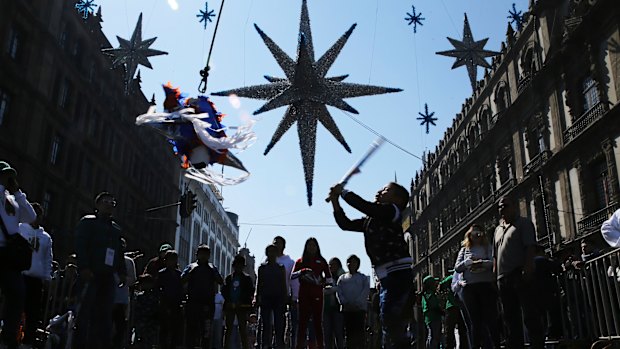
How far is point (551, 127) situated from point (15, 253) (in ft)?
79.1

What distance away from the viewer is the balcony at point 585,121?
1986cm

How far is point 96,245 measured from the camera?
5570 mm

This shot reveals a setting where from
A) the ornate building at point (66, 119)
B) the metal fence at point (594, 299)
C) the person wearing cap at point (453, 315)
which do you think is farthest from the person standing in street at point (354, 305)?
the ornate building at point (66, 119)

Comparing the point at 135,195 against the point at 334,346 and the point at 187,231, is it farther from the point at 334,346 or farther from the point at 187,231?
the point at 334,346

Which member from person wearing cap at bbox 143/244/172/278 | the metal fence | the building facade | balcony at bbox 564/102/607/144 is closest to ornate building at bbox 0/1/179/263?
the building facade

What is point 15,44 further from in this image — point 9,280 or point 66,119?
point 9,280

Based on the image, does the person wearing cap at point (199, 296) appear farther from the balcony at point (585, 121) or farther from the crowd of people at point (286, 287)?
the balcony at point (585, 121)

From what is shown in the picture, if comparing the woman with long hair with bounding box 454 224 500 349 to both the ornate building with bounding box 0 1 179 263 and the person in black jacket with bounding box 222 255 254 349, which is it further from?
the ornate building with bounding box 0 1 179 263

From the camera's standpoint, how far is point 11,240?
4.88m

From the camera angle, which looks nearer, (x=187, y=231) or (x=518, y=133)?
(x=518, y=133)

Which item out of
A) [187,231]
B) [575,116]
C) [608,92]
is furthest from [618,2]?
[187,231]

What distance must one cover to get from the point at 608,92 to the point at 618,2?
3198 millimetres

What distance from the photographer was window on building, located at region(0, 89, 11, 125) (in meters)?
21.0

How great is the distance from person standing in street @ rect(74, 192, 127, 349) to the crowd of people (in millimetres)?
11
